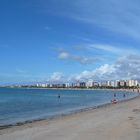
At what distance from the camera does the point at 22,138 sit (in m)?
16.8

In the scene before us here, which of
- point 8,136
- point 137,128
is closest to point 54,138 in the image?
point 8,136

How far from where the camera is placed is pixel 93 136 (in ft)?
56.1

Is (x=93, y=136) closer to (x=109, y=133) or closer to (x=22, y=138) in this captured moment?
(x=109, y=133)

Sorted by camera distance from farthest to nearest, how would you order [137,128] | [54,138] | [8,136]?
[137,128] < [8,136] < [54,138]

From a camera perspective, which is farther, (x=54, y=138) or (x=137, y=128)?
(x=137, y=128)

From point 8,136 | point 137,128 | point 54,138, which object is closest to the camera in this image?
point 54,138

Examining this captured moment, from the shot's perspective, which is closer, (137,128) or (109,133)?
(109,133)

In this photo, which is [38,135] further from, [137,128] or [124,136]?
[137,128]

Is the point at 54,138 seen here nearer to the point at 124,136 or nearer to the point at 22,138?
the point at 22,138

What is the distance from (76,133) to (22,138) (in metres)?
3.17

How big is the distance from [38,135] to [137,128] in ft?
19.8

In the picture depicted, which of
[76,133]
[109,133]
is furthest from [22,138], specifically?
[109,133]

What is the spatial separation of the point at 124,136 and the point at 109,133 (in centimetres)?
139

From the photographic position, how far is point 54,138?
16625mm
